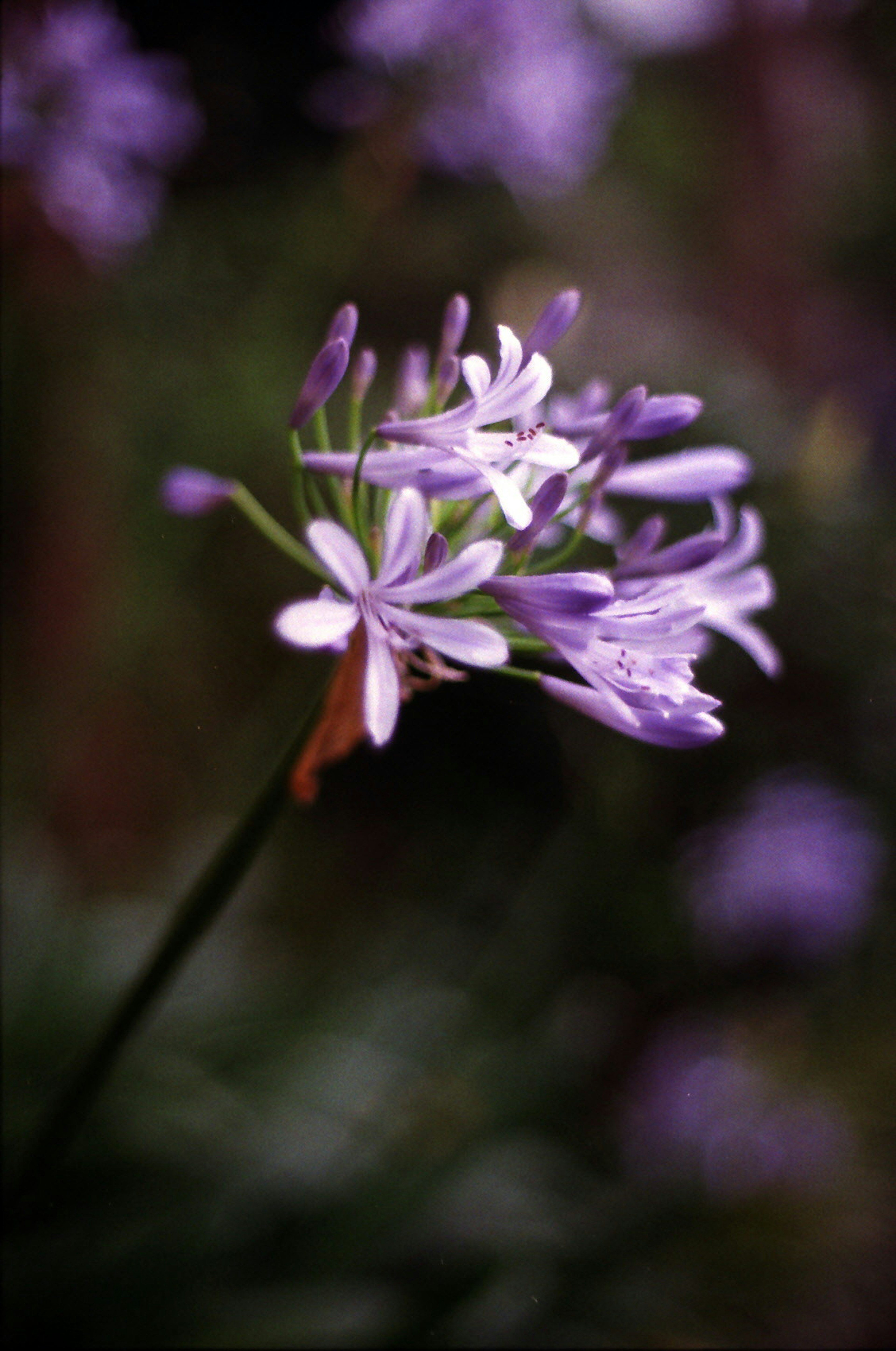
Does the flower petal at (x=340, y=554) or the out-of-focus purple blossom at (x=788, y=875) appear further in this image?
the out-of-focus purple blossom at (x=788, y=875)

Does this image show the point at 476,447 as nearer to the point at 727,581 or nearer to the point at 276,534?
the point at 276,534

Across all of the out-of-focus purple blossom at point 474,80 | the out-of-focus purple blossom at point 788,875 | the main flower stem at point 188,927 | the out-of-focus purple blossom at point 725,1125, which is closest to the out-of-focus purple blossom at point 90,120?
the out-of-focus purple blossom at point 474,80

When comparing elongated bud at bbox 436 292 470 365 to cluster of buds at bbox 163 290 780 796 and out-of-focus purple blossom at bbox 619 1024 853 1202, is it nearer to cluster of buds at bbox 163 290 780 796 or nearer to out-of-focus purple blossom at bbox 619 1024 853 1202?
cluster of buds at bbox 163 290 780 796

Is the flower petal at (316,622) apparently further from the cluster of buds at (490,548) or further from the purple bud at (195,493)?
the purple bud at (195,493)

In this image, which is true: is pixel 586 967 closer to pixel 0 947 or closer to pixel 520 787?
pixel 520 787

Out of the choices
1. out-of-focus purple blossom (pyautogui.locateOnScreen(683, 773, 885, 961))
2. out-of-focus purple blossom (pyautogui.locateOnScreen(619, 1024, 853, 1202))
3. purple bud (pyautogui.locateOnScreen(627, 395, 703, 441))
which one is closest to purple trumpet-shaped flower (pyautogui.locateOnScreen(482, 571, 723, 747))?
purple bud (pyautogui.locateOnScreen(627, 395, 703, 441))

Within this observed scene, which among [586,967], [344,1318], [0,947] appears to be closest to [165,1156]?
[344,1318]
